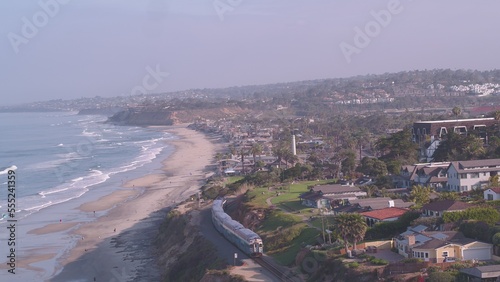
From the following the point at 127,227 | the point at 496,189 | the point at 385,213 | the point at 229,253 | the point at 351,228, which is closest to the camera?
the point at 351,228

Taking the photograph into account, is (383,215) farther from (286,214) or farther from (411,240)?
(286,214)

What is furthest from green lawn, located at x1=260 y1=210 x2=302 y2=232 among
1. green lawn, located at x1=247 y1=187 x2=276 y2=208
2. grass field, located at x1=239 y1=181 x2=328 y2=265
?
green lawn, located at x1=247 y1=187 x2=276 y2=208

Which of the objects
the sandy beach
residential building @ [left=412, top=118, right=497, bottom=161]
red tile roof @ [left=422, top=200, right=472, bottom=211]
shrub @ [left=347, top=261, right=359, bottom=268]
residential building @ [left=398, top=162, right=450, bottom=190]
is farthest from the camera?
residential building @ [left=412, top=118, right=497, bottom=161]

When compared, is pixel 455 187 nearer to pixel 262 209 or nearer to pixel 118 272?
pixel 262 209

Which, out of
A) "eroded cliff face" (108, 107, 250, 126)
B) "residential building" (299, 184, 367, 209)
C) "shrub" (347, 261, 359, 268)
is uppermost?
"shrub" (347, 261, 359, 268)

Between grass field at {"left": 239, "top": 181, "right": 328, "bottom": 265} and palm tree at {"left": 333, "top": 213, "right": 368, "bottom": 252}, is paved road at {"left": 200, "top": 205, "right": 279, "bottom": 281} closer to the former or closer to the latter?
grass field at {"left": 239, "top": 181, "right": 328, "bottom": 265}

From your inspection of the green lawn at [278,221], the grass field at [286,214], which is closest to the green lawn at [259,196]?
the grass field at [286,214]

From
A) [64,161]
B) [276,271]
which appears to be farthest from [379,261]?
[64,161]
